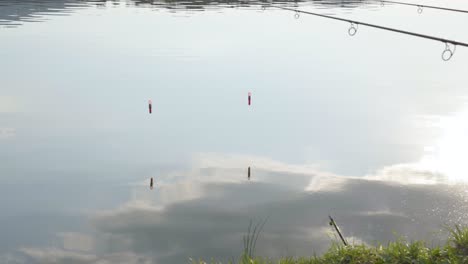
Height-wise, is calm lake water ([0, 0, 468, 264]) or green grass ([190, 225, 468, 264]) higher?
green grass ([190, 225, 468, 264])

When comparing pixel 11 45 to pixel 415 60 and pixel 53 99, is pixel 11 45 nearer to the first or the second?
pixel 53 99

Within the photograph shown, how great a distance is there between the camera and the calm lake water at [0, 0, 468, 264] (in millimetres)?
12914

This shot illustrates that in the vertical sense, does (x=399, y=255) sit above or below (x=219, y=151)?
above

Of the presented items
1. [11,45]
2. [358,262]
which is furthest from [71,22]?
[358,262]

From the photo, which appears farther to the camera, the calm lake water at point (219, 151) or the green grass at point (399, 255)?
the calm lake water at point (219, 151)

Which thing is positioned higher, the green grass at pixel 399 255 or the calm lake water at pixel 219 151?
the green grass at pixel 399 255

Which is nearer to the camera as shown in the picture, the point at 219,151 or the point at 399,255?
the point at 399,255

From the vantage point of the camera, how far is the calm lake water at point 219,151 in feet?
42.4

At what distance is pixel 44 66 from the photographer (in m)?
33.7

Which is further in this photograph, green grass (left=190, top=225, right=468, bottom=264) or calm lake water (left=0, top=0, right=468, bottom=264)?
calm lake water (left=0, top=0, right=468, bottom=264)

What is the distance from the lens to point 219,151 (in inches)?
739

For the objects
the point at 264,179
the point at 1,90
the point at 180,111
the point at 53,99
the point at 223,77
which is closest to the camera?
the point at 264,179

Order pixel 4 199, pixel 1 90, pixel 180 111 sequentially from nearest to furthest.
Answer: pixel 4 199
pixel 180 111
pixel 1 90

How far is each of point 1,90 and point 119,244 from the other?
18.3 m
